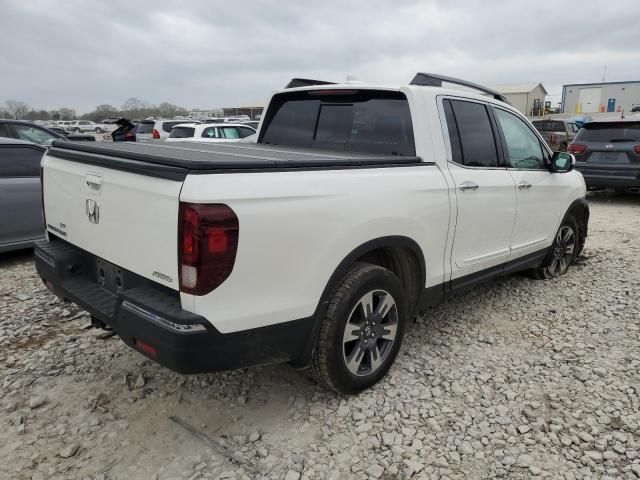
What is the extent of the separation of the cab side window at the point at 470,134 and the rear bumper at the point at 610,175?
6.99 m

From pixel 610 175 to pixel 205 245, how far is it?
9.73 m

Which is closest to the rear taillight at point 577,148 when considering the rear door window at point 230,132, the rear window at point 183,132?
the rear door window at point 230,132

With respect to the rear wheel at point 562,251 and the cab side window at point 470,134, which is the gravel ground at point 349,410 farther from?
the cab side window at point 470,134

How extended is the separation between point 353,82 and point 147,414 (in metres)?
2.72

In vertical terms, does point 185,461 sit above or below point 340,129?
below

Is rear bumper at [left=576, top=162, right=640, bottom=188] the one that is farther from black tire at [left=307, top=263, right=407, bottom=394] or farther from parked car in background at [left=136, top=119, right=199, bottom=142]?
parked car in background at [left=136, top=119, right=199, bottom=142]

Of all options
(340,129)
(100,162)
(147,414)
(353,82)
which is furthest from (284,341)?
(353,82)

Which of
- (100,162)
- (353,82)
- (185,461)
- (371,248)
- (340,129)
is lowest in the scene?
(185,461)

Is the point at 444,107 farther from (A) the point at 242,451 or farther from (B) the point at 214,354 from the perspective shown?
(A) the point at 242,451

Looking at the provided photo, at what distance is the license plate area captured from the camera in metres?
2.57

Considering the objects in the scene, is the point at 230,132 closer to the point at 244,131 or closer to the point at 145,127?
the point at 244,131

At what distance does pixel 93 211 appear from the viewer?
265cm

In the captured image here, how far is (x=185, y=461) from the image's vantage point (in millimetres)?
2441

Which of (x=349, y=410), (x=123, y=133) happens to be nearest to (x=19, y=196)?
(x=349, y=410)
